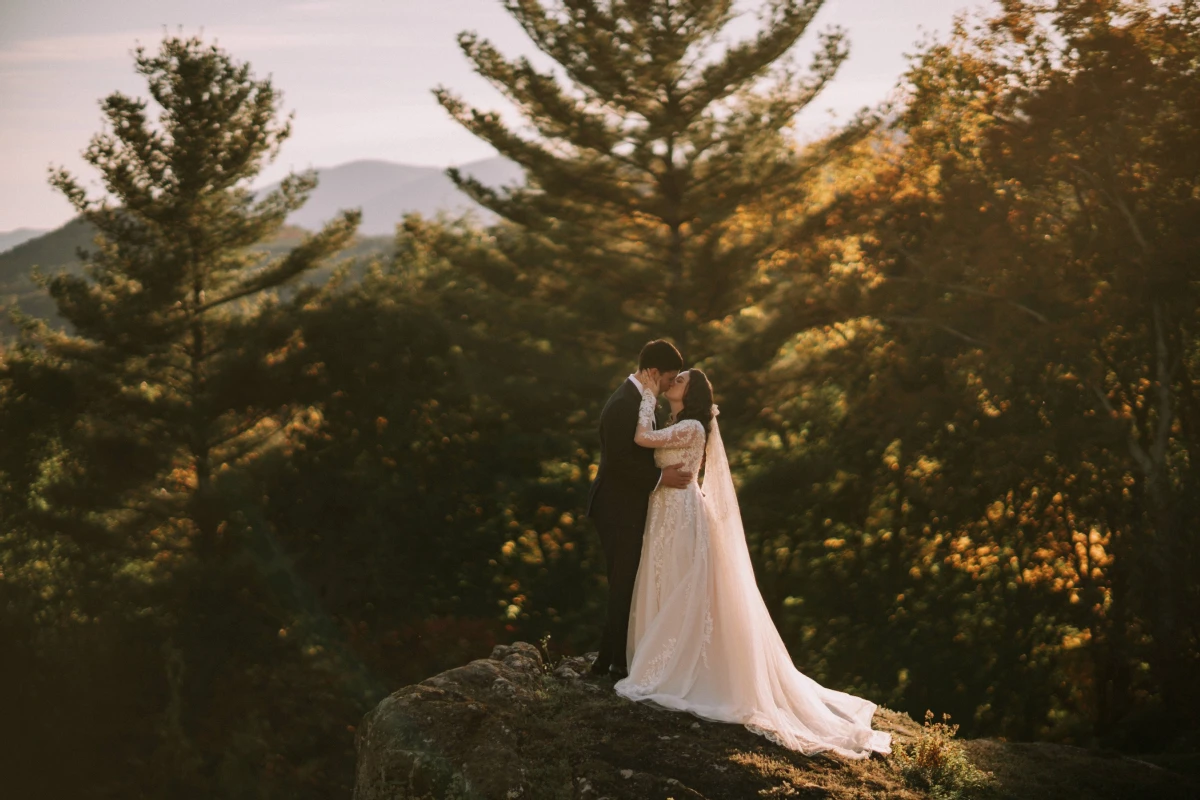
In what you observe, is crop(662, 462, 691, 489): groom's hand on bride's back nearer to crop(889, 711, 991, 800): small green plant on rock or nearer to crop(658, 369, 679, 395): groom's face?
crop(658, 369, 679, 395): groom's face

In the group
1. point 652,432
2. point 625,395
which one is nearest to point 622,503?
point 652,432

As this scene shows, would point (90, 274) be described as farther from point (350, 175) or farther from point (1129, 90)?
point (350, 175)

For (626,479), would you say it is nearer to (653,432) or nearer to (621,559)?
(653,432)

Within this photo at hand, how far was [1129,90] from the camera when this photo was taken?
46.6 ft

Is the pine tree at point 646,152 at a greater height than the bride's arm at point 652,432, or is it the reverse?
the pine tree at point 646,152

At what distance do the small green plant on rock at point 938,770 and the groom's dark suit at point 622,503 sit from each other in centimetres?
186

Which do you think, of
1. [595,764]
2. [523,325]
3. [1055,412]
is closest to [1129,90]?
[1055,412]

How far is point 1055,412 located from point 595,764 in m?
10.8

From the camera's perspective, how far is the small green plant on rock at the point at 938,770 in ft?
20.8

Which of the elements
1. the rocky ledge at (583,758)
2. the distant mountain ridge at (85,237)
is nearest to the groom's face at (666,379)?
the rocky ledge at (583,758)

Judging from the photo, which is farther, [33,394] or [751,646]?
[33,394]

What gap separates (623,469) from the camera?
695 centimetres

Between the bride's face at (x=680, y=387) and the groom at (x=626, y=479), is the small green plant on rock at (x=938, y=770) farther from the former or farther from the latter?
the bride's face at (x=680, y=387)

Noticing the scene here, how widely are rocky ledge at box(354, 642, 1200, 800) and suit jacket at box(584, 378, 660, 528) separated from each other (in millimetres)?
1118
